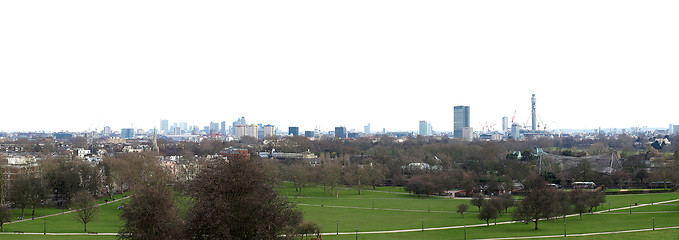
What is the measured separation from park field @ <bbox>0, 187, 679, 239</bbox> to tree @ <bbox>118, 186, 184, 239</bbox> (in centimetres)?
1170

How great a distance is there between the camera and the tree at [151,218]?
1003 inches

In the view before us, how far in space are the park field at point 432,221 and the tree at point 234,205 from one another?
49.6ft

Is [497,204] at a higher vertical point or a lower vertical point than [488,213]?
higher

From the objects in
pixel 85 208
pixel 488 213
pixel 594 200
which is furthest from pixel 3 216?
pixel 594 200

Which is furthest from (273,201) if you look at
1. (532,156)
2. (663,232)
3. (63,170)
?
(532,156)

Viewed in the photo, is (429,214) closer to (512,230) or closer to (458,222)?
(458,222)

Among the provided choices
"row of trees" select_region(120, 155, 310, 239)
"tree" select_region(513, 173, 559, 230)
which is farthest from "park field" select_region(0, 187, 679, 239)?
"row of trees" select_region(120, 155, 310, 239)

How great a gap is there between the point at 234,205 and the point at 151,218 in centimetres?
703

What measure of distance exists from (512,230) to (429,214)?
→ 11.8 m

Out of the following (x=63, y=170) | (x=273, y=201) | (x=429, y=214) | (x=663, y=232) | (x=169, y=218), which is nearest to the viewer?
(x=273, y=201)

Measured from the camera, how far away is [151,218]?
2611cm

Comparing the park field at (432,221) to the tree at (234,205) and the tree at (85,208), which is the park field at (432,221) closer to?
the tree at (85,208)

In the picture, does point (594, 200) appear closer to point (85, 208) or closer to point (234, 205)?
point (234, 205)

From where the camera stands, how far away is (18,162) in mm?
69938
